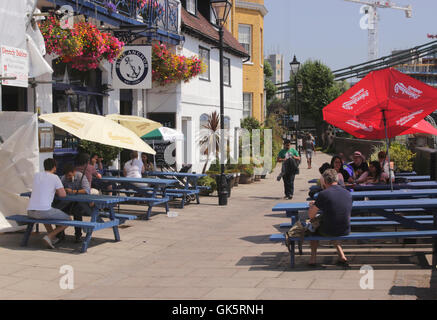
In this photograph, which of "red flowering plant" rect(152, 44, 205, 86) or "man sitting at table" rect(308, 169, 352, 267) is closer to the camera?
"man sitting at table" rect(308, 169, 352, 267)

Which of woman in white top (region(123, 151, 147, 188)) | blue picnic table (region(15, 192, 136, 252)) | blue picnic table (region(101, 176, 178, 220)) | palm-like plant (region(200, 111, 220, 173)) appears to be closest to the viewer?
blue picnic table (region(15, 192, 136, 252))

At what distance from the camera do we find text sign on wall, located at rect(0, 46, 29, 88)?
979 cm

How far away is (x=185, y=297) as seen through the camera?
6336 millimetres

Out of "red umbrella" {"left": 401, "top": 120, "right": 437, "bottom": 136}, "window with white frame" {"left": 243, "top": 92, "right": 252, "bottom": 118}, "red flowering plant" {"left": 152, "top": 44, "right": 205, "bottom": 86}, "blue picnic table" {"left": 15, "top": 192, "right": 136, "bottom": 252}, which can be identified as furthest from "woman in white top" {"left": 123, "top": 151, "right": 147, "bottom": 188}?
"window with white frame" {"left": 243, "top": 92, "right": 252, "bottom": 118}

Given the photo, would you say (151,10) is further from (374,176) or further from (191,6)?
(374,176)

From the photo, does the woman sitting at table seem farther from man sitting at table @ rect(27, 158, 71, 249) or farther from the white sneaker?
the white sneaker

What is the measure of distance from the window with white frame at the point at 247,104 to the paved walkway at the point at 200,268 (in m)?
21.8

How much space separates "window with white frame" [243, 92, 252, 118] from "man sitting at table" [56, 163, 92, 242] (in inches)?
928

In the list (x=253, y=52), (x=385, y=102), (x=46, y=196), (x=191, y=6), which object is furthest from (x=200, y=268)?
(x=253, y=52)

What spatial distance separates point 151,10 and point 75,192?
840 centimetres

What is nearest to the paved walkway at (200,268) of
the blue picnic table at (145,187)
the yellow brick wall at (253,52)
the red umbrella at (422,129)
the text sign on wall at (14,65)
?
the blue picnic table at (145,187)

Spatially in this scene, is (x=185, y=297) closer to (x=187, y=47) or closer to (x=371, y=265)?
(x=371, y=265)

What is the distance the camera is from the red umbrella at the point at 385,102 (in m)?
9.30
